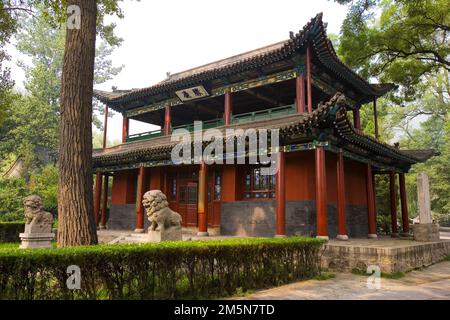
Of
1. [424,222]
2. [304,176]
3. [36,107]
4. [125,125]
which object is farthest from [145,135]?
[36,107]

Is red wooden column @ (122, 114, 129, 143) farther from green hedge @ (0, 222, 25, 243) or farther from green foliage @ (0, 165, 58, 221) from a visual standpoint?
green foliage @ (0, 165, 58, 221)

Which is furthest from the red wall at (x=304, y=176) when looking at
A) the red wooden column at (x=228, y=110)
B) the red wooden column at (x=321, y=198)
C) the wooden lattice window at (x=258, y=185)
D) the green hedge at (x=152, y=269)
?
the green hedge at (x=152, y=269)

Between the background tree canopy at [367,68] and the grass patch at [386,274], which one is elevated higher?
the background tree canopy at [367,68]

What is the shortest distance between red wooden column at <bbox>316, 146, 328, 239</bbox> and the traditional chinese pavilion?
0.03 meters

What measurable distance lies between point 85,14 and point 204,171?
606cm

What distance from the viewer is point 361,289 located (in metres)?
6.21

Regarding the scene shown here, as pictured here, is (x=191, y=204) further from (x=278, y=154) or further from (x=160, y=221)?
(x=160, y=221)

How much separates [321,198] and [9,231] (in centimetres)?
1268

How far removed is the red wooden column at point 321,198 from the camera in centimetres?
894

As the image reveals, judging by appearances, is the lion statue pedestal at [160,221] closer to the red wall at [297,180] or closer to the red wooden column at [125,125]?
the red wall at [297,180]

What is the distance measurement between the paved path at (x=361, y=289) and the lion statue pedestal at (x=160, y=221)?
2625mm

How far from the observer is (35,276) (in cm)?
396

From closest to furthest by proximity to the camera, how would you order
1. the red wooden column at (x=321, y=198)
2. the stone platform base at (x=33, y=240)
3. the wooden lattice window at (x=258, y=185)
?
the red wooden column at (x=321, y=198) < the stone platform base at (x=33, y=240) < the wooden lattice window at (x=258, y=185)

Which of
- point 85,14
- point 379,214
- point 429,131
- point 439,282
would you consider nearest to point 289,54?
point 85,14
